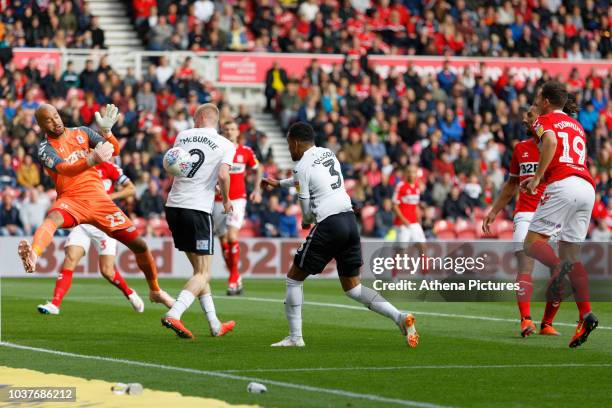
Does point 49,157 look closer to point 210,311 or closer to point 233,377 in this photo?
point 210,311

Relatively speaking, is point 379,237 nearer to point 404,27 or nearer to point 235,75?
point 235,75

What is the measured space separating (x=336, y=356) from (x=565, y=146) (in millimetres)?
3010

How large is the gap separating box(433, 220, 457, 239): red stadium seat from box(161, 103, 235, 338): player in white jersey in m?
18.0

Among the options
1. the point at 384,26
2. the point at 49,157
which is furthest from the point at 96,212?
the point at 384,26

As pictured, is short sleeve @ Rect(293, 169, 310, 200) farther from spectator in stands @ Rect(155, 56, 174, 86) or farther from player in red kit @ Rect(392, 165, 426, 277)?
spectator in stands @ Rect(155, 56, 174, 86)

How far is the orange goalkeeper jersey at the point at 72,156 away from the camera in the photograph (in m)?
13.9

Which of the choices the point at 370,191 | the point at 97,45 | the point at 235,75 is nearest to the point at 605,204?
the point at 370,191

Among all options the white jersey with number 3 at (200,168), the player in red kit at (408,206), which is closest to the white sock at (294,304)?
the white jersey with number 3 at (200,168)

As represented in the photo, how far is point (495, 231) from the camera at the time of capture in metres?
32.0

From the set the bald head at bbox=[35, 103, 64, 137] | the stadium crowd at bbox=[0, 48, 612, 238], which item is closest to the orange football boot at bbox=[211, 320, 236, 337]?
the bald head at bbox=[35, 103, 64, 137]

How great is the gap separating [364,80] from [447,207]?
15.0 feet

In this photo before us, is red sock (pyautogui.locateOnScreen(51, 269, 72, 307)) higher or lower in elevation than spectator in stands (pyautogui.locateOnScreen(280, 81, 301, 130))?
lower

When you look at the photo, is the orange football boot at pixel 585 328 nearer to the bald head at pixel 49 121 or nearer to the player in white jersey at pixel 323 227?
the player in white jersey at pixel 323 227

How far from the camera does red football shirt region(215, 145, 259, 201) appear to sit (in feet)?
69.3
